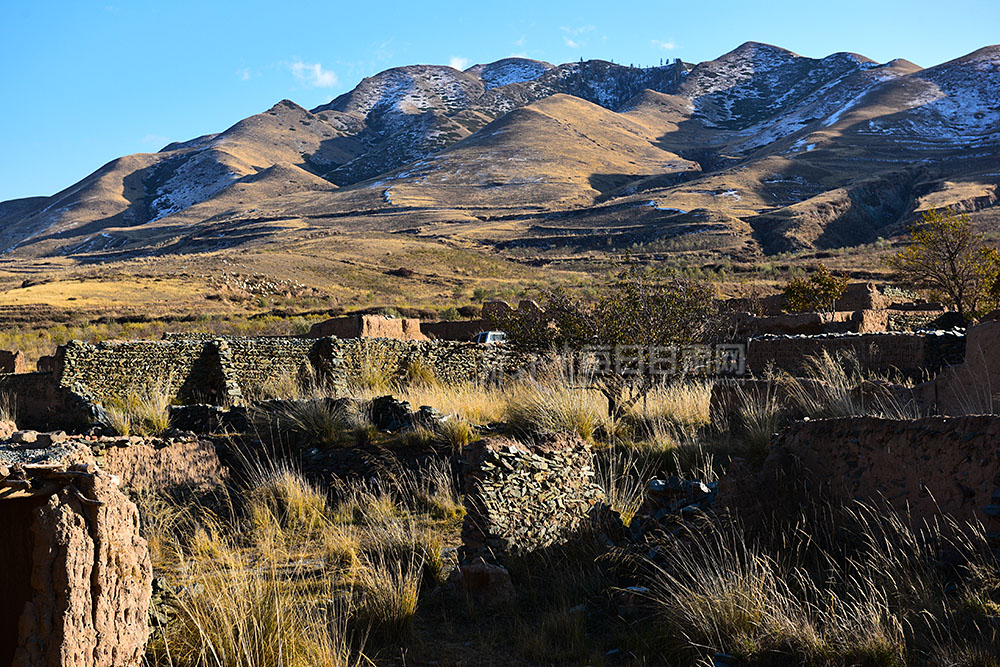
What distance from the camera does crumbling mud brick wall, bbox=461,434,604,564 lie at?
252 inches

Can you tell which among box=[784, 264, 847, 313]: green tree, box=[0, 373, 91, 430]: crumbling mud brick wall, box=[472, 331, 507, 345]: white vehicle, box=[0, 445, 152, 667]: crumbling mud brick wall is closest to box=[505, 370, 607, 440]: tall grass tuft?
box=[0, 445, 152, 667]: crumbling mud brick wall

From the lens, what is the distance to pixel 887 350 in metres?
13.1

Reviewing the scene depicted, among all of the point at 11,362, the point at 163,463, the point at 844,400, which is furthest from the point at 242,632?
the point at 11,362

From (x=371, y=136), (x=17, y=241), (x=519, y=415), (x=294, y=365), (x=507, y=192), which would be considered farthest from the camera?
(x=371, y=136)

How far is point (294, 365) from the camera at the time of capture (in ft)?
60.2

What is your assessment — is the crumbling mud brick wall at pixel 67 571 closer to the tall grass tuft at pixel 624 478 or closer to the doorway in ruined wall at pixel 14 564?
the doorway in ruined wall at pixel 14 564

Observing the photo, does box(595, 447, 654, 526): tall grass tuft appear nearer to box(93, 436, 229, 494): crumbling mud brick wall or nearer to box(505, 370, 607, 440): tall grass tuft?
box(505, 370, 607, 440): tall grass tuft

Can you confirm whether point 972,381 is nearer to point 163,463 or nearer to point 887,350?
point 887,350

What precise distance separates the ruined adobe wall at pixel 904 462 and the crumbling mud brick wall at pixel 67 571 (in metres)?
4.09

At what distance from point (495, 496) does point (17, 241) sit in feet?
540

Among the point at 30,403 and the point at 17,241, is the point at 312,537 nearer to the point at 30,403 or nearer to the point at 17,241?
the point at 30,403

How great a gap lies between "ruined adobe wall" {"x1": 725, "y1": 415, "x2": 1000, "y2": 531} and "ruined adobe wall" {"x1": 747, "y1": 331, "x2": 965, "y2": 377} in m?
7.23

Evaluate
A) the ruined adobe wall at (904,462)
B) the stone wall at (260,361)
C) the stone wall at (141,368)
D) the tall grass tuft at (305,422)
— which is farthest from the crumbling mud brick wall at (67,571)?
the stone wall at (260,361)

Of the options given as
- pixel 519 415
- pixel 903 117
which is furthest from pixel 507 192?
pixel 519 415
